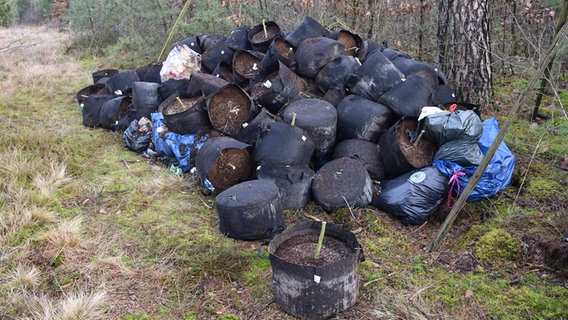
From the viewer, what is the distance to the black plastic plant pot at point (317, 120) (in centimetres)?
405

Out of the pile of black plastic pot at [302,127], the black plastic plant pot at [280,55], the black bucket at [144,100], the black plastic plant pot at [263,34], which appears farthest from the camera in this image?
the black plastic plant pot at [263,34]

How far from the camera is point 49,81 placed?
27.7ft

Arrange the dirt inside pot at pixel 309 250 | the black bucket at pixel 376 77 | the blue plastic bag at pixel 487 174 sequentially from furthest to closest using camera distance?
the black bucket at pixel 376 77 → the blue plastic bag at pixel 487 174 → the dirt inside pot at pixel 309 250

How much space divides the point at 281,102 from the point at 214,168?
117 cm

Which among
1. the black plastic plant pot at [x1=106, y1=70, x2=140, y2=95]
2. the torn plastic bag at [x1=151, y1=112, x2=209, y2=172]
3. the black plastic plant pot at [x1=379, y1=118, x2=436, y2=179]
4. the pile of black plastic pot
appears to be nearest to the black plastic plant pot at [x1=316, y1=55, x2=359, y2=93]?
the pile of black plastic pot

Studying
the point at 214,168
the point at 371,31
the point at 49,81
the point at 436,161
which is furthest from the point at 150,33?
the point at 436,161

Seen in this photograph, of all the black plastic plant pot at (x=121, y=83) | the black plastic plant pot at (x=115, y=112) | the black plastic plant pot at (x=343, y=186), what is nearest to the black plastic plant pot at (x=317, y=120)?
the black plastic plant pot at (x=343, y=186)

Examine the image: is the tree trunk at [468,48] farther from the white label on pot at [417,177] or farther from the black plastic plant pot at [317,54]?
the white label on pot at [417,177]

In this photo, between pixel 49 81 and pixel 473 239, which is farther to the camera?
pixel 49 81

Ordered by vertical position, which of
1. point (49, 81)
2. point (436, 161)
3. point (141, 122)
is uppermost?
point (436, 161)

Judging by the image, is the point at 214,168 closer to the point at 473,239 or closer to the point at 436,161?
the point at 436,161

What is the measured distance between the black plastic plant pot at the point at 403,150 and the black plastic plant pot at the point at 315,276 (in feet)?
4.32

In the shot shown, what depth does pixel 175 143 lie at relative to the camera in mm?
4727

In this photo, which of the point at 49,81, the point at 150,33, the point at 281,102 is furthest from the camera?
the point at 150,33
